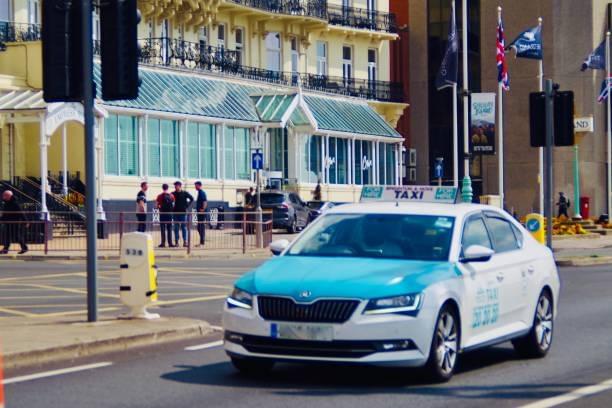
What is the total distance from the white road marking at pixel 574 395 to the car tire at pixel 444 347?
1019mm

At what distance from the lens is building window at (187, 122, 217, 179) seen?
1978 inches

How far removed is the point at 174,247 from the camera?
35156mm

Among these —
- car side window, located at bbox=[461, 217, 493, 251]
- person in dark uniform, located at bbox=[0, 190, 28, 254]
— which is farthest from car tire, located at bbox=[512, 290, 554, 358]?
person in dark uniform, located at bbox=[0, 190, 28, 254]

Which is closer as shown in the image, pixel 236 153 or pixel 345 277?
pixel 345 277

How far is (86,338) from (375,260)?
355cm

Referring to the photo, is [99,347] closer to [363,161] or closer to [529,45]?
[529,45]

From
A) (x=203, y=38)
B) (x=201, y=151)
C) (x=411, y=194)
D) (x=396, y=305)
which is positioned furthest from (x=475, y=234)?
(x=203, y=38)

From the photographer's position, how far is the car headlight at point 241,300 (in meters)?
11.2

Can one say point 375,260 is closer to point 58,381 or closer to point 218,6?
point 58,381

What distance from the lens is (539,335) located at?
13.4m

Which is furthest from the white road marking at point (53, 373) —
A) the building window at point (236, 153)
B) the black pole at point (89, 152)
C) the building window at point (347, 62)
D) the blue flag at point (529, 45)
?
the building window at point (347, 62)

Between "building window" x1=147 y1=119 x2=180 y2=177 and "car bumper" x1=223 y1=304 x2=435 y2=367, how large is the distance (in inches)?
1455

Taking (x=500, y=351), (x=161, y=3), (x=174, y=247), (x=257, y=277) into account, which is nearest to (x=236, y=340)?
(x=257, y=277)

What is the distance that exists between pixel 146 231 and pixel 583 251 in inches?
526
